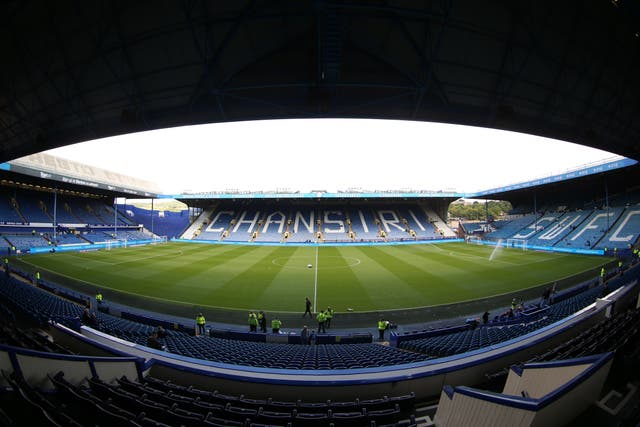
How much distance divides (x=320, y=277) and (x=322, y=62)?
58.6 feet

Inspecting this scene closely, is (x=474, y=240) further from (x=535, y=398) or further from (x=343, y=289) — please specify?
(x=535, y=398)

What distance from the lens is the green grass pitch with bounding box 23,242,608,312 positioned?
15391 millimetres

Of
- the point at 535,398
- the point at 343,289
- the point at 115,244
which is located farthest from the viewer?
the point at 115,244

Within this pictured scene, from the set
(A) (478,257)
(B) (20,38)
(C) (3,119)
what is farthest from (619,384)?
(A) (478,257)

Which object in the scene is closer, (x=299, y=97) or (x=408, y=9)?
(x=408, y=9)

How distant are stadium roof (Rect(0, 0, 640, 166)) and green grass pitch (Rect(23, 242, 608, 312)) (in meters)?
10.8

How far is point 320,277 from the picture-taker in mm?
21047

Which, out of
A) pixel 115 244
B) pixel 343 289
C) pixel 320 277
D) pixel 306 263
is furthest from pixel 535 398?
pixel 115 244

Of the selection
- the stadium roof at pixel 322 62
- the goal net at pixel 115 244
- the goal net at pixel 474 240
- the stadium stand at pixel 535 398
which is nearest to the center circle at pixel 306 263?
the stadium roof at pixel 322 62

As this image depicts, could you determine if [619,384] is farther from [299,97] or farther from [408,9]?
[299,97]

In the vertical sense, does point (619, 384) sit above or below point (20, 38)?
below

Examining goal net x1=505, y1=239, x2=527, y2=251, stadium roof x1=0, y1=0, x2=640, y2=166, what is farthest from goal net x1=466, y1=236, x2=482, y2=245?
stadium roof x1=0, y1=0, x2=640, y2=166

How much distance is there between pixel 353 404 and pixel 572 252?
1642 inches

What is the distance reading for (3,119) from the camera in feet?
27.9
